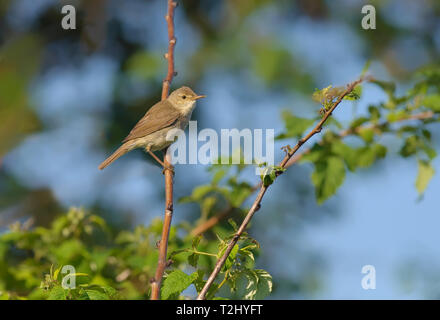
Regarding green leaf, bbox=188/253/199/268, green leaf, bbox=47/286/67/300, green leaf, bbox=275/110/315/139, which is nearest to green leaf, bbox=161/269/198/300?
green leaf, bbox=188/253/199/268

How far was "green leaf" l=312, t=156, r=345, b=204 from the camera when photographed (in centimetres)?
281

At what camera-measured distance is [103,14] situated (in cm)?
568

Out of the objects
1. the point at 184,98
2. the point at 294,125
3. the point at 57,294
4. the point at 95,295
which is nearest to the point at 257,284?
the point at 95,295

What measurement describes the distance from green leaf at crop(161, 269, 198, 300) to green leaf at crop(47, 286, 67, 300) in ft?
1.13

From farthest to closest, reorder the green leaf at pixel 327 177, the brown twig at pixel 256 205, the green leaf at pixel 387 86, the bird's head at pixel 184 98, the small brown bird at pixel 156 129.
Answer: the bird's head at pixel 184 98 < the small brown bird at pixel 156 129 < the green leaf at pixel 387 86 < the green leaf at pixel 327 177 < the brown twig at pixel 256 205

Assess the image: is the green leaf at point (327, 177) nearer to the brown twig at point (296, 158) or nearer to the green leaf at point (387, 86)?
the brown twig at point (296, 158)

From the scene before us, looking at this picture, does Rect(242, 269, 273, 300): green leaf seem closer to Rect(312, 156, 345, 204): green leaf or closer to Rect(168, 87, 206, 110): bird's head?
Rect(312, 156, 345, 204): green leaf

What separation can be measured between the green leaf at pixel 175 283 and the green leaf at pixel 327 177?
123 centimetres

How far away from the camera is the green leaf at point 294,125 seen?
2863 mm

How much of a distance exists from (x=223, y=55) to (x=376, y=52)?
1.77 metres

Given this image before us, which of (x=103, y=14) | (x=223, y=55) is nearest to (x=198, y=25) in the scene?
(x=223, y=55)

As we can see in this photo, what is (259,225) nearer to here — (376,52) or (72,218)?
(376,52)

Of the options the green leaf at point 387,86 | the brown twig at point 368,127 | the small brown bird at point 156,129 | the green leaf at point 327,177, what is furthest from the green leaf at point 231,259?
the small brown bird at point 156,129
